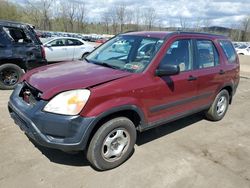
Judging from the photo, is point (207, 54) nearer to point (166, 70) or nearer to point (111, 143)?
point (166, 70)

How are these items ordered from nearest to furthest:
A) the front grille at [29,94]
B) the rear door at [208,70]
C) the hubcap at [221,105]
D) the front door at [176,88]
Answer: the front grille at [29,94], the front door at [176,88], the rear door at [208,70], the hubcap at [221,105]

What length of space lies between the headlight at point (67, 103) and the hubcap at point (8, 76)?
4.77 metres

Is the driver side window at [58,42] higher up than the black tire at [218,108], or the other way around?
the driver side window at [58,42]

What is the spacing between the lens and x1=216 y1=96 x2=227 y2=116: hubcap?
219 inches

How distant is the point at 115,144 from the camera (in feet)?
11.7

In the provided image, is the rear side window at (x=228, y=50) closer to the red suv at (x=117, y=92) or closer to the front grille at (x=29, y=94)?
the red suv at (x=117, y=92)

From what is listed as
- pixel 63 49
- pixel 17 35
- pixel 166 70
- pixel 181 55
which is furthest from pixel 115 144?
pixel 63 49

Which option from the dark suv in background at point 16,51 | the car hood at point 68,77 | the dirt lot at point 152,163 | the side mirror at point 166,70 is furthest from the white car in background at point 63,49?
the side mirror at point 166,70

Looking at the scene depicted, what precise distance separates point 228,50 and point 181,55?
1.86 meters

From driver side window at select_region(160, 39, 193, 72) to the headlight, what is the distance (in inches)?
56.1

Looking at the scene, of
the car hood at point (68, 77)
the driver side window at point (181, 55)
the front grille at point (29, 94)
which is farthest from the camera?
the driver side window at point (181, 55)

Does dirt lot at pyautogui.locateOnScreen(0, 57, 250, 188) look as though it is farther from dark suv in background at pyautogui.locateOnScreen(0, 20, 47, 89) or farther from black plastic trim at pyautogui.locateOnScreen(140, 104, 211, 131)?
dark suv in background at pyautogui.locateOnScreen(0, 20, 47, 89)

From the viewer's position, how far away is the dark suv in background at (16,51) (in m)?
7.03

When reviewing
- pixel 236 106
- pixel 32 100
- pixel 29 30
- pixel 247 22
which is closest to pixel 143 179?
pixel 32 100
